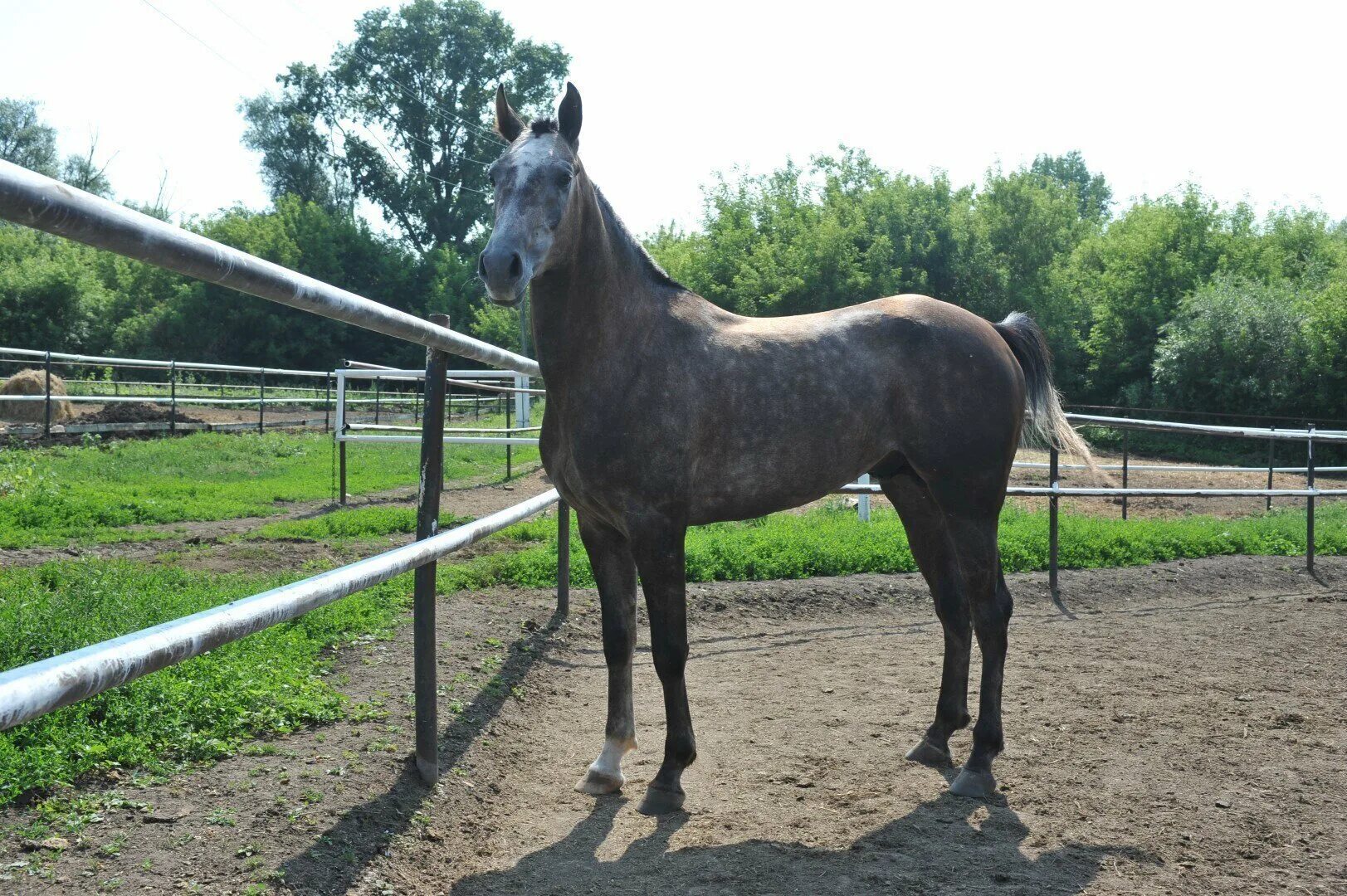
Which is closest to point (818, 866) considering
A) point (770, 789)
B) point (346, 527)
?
point (770, 789)

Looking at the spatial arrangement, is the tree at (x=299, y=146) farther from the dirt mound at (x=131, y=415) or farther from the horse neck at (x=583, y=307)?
the horse neck at (x=583, y=307)

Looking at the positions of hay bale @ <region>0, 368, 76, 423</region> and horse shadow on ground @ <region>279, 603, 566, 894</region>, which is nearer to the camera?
horse shadow on ground @ <region>279, 603, 566, 894</region>

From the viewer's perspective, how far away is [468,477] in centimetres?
1388

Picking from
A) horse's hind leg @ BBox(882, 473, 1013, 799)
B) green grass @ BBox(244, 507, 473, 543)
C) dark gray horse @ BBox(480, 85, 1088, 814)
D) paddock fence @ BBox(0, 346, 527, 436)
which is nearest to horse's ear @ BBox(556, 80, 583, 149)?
dark gray horse @ BBox(480, 85, 1088, 814)

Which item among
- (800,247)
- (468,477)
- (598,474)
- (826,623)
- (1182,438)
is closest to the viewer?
(598,474)

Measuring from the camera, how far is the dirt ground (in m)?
2.50

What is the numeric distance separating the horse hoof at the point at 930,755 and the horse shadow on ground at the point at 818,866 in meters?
0.61

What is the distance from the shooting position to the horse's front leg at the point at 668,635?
3275 mm

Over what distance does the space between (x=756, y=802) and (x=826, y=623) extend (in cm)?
330

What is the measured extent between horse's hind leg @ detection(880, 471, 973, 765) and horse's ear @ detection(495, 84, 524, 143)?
2041 mm

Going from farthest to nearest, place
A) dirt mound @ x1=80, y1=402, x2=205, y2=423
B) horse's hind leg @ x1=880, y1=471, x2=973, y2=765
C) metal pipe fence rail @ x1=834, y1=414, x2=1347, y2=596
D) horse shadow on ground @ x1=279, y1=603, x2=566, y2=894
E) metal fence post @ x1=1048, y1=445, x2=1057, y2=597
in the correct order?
dirt mound @ x1=80, y1=402, x2=205, y2=423
metal fence post @ x1=1048, y1=445, x2=1057, y2=597
metal pipe fence rail @ x1=834, y1=414, x2=1347, y2=596
horse's hind leg @ x1=880, y1=471, x2=973, y2=765
horse shadow on ground @ x1=279, y1=603, x2=566, y2=894

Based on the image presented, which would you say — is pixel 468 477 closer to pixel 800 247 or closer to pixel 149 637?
pixel 149 637

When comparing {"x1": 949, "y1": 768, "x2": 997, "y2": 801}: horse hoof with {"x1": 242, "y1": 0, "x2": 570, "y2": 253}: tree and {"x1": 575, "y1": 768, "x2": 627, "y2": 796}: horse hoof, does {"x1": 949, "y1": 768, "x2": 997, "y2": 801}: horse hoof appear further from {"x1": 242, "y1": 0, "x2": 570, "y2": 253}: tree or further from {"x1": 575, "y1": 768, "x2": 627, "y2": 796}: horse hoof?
{"x1": 242, "y1": 0, "x2": 570, "y2": 253}: tree

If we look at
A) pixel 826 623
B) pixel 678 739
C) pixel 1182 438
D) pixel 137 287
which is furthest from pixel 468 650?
pixel 137 287
